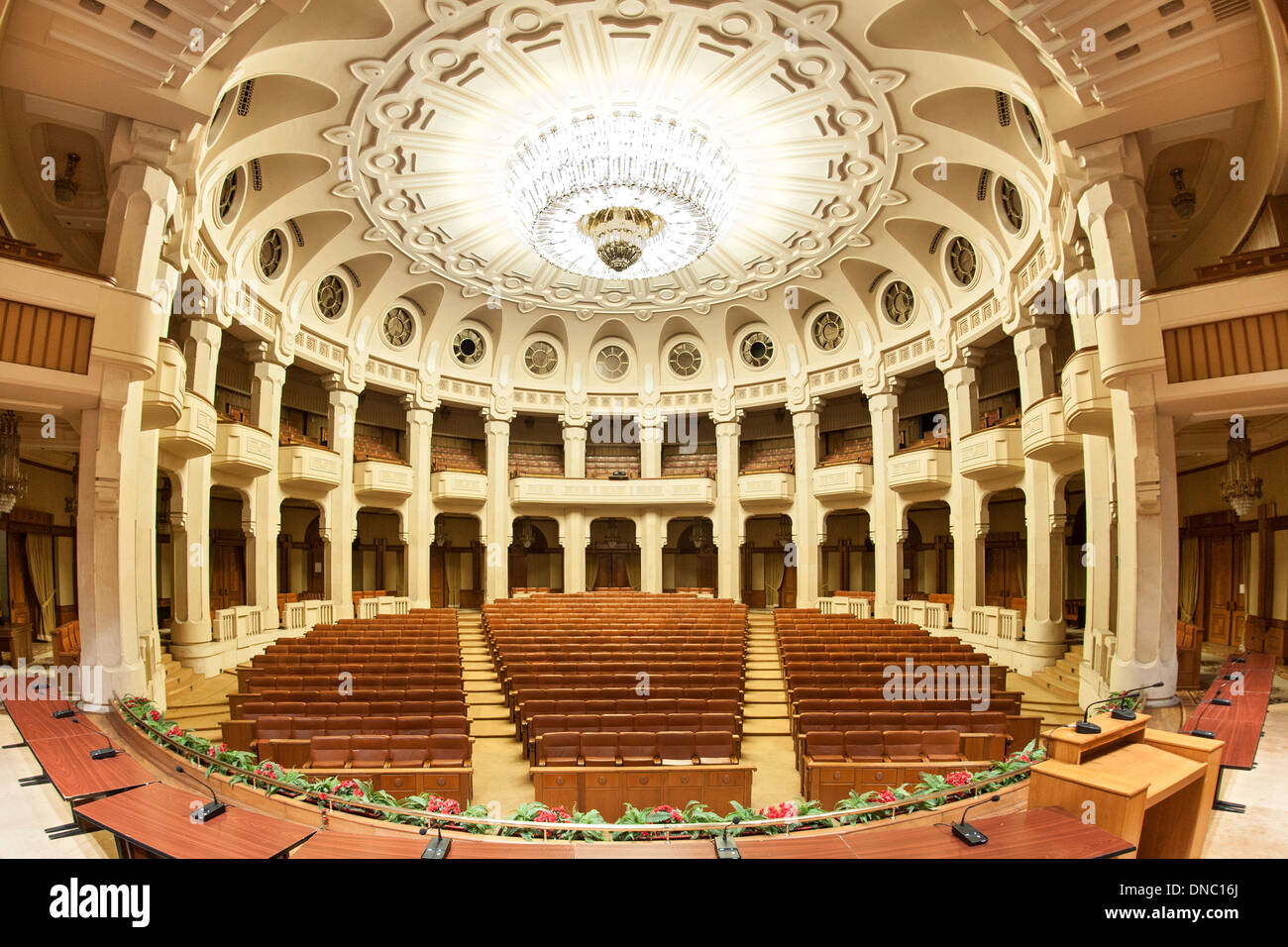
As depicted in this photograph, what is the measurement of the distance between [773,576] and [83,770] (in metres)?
20.2

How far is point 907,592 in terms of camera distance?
20.8m

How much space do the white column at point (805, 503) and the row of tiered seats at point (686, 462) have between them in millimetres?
3874

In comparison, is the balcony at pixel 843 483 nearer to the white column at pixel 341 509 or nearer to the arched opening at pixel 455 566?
the arched opening at pixel 455 566

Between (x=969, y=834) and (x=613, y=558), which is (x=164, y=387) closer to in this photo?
(x=969, y=834)

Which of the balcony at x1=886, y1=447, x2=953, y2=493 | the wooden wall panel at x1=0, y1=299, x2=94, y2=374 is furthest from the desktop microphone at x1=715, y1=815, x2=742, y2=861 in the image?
the balcony at x1=886, y1=447, x2=953, y2=493

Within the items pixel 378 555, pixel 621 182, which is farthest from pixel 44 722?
pixel 378 555

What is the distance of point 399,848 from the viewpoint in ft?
11.4

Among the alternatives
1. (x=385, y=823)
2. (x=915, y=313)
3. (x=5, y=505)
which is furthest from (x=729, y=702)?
(x=915, y=313)

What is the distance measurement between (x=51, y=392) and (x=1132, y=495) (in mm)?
12118

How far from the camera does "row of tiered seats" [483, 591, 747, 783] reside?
279 inches

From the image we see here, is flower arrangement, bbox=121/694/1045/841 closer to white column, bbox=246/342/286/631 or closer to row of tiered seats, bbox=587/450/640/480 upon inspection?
white column, bbox=246/342/286/631

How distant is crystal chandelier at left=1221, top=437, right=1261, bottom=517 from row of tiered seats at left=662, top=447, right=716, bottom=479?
1534cm

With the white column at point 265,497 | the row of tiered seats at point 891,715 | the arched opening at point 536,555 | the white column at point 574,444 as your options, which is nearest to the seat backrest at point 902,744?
the row of tiered seats at point 891,715

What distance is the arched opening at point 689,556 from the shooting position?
77.4 feet
